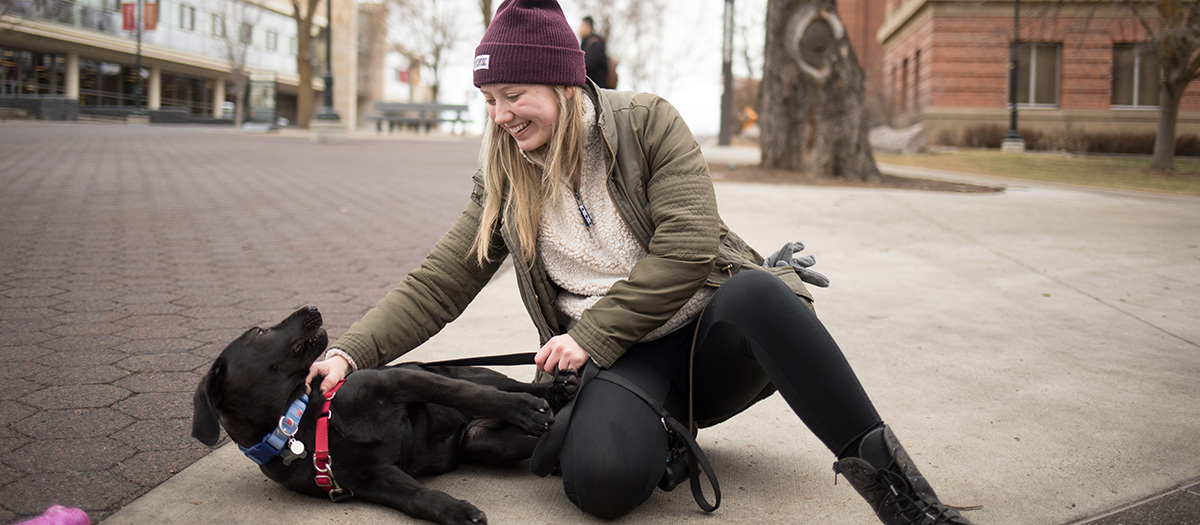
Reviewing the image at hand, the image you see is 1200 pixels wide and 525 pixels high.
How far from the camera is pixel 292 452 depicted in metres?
2.40

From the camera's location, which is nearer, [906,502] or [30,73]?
[906,502]

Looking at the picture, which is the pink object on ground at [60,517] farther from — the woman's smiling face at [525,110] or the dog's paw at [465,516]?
the woman's smiling face at [525,110]

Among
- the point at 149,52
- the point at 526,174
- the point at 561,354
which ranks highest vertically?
the point at 149,52

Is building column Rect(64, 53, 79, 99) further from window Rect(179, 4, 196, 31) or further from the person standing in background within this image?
the person standing in background

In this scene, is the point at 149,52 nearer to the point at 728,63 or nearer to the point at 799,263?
the point at 728,63

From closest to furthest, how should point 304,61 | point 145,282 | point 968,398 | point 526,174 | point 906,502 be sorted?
point 906,502
point 526,174
point 968,398
point 145,282
point 304,61

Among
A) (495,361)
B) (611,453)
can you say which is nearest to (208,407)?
(495,361)

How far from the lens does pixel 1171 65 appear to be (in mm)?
18594

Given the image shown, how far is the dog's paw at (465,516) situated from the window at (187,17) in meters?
54.2

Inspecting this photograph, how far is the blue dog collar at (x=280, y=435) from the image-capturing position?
7.74ft

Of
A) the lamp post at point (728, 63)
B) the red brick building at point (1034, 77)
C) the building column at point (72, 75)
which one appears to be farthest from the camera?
the building column at point (72, 75)

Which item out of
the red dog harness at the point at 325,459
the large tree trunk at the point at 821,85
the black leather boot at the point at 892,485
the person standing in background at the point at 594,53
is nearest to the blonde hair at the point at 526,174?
the red dog harness at the point at 325,459

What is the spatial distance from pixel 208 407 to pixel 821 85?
12.5m

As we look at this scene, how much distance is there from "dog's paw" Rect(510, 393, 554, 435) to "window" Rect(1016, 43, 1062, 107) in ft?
101
